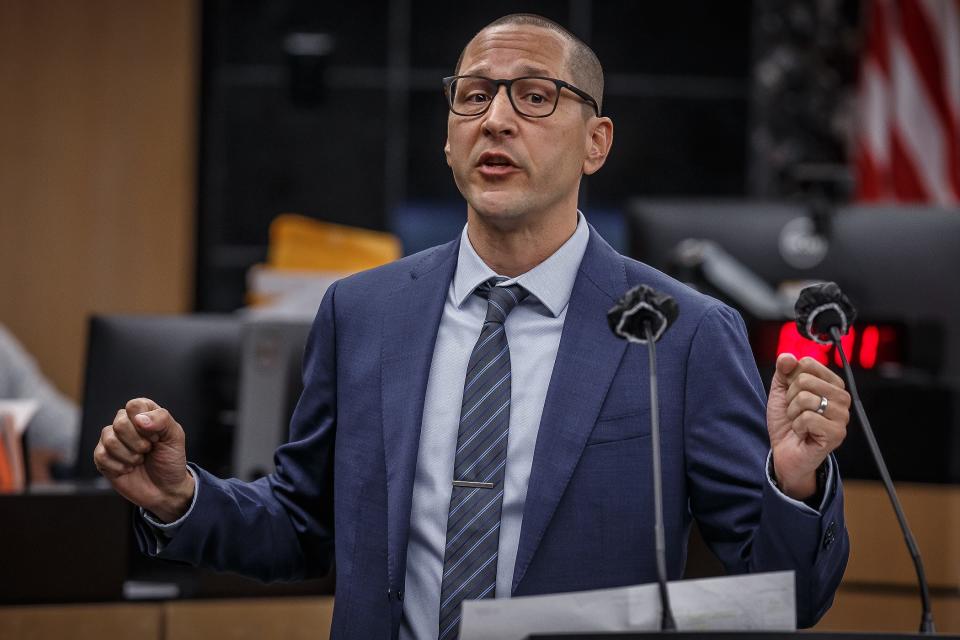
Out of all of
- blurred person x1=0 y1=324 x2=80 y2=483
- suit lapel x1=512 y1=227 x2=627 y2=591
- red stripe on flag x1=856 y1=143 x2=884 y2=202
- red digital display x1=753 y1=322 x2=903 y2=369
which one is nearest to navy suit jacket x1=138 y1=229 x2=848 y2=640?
suit lapel x1=512 y1=227 x2=627 y2=591

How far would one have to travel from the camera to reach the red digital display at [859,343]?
9.09 ft

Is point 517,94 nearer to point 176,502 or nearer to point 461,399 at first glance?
point 461,399

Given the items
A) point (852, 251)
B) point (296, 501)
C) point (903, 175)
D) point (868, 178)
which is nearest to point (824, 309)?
point (296, 501)

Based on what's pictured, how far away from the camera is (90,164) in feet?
17.0

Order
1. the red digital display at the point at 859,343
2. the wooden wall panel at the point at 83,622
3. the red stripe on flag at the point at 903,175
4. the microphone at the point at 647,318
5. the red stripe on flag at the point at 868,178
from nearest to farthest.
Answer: the microphone at the point at 647,318
the wooden wall panel at the point at 83,622
the red digital display at the point at 859,343
the red stripe on flag at the point at 903,175
the red stripe on flag at the point at 868,178

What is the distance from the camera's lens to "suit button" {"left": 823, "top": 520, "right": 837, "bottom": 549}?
1303 mm

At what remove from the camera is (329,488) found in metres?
1.66

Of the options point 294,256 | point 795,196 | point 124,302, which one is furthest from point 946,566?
point 124,302

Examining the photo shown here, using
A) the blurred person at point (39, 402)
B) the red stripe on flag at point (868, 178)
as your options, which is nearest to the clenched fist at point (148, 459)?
the blurred person at point (39, 402)

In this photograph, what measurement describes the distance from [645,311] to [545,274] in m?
0.33

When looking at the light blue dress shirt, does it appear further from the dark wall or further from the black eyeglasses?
the dark wall

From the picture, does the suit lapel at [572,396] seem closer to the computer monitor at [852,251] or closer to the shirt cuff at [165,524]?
the shirt cuff at [165,524]

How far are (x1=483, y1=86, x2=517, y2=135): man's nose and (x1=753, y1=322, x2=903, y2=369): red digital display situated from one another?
141 cm

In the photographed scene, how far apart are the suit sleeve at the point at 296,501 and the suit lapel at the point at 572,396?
1.04ft
